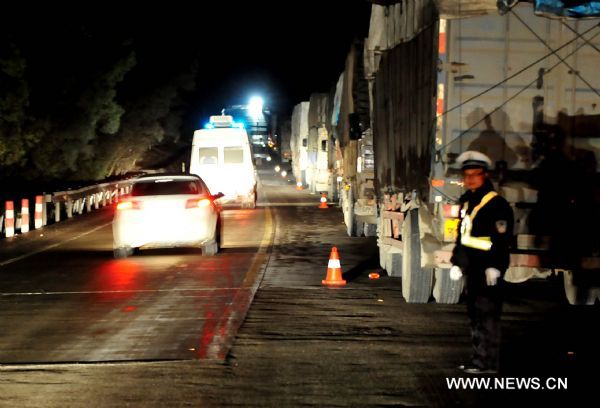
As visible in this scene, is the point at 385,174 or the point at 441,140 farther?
the point at 385,174

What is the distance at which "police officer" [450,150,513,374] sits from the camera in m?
7.42

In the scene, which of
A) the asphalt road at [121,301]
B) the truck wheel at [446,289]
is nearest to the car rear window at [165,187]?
the asphalt road at [121,301]

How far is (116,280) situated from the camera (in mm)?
14188

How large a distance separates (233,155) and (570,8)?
21.5 m

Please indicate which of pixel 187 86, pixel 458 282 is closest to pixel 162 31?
pixel 187 86

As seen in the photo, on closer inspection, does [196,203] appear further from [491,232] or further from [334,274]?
[491,232]

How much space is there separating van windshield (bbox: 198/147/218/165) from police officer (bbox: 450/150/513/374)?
23.2 meters

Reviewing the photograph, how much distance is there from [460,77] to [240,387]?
14.4 feet

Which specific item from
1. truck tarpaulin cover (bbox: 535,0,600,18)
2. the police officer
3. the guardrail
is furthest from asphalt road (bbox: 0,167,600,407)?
the guardrail

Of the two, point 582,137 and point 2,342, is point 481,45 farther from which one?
point 2,342

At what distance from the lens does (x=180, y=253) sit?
59.3 ft

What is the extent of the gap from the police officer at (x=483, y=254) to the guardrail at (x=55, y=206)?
17.1 meters

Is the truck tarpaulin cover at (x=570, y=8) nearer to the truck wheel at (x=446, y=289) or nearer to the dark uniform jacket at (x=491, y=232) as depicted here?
the dark uniform jacket at (x=491, y=232)

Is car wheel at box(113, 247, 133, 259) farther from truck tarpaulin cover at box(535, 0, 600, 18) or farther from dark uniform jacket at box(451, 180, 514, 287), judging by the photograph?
dark uniform jacket at box(451, 180, 514, 287)
